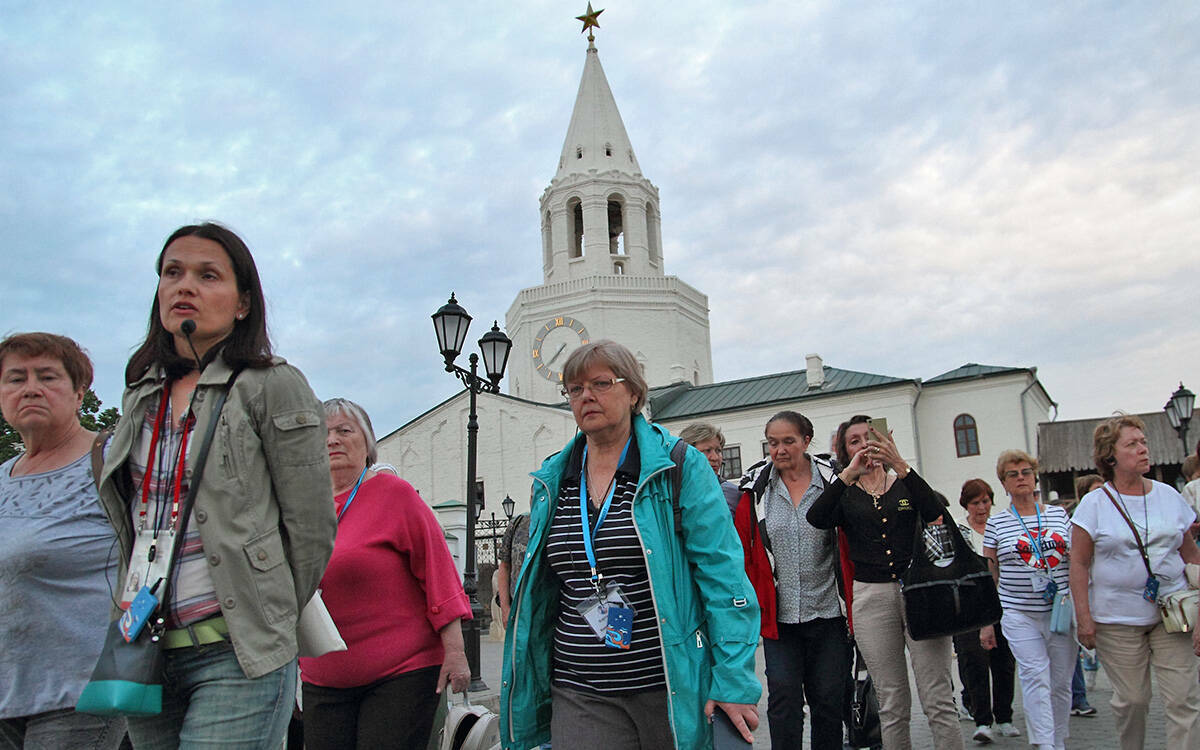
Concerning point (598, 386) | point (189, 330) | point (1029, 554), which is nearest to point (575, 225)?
point (1029, 554)

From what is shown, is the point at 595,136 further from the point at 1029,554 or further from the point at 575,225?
the point at 1029,554

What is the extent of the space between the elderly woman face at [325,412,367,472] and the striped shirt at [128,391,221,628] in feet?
5.45

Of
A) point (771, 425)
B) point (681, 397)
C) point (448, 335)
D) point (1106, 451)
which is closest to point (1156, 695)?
point (1106, 451)

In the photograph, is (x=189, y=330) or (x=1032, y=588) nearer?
(x=189, y=330)

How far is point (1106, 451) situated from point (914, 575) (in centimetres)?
147

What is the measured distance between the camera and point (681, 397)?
4725cm

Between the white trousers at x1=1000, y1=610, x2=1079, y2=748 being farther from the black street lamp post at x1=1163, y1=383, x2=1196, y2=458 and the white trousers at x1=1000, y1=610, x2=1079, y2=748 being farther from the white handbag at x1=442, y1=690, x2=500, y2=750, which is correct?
the black street lamp post at x1=1163, y1=383, x2=1196, y2=458

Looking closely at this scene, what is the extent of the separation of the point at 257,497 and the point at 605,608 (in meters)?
1.45

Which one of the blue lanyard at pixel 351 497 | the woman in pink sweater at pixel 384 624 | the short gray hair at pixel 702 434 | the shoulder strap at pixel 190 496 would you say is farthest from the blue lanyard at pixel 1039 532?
the shoulder strap at pixel 190 496

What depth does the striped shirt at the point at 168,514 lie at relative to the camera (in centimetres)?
246

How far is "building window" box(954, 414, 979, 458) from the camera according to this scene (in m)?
39.6

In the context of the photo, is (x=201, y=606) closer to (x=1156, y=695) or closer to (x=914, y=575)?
(x=914, y=575)

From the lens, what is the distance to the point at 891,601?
19.1 feet

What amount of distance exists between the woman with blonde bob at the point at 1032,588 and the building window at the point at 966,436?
1350 inches
